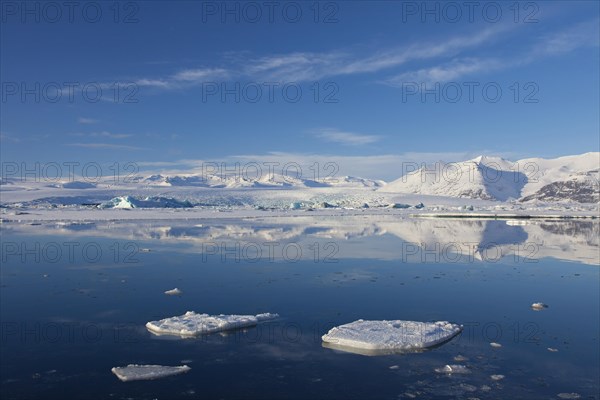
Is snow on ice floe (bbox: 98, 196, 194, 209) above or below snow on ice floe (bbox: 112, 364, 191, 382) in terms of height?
above

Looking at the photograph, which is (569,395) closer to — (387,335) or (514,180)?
(387,335)

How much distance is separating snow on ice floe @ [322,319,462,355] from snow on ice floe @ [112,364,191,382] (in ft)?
6.60

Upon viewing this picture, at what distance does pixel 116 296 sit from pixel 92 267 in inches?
150

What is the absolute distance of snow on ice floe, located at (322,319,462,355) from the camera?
6.51m

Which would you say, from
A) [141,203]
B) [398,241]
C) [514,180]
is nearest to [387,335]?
[398,241]

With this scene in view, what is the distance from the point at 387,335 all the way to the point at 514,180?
139 metres

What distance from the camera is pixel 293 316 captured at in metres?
7.99

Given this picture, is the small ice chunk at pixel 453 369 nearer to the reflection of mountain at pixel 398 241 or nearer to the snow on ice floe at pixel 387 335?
the snow on ice floe at pixel 387 335

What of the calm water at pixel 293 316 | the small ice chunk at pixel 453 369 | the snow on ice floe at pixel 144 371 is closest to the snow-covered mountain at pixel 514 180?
the calm water at pixel 293 316

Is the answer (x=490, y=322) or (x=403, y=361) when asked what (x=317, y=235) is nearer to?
(x=490, y=322)

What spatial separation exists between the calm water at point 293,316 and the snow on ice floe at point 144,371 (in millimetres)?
116

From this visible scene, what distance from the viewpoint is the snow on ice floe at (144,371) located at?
539 cm

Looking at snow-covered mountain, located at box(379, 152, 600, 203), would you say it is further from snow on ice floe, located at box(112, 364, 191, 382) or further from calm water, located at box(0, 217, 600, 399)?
snow on ice floe, located at box(112, 364, 191, 382)

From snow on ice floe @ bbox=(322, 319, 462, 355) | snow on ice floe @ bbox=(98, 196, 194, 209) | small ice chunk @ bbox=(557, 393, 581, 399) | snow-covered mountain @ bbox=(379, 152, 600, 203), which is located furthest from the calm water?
snow-covered mountain @ bbox=(379, 152, 600, 203)
